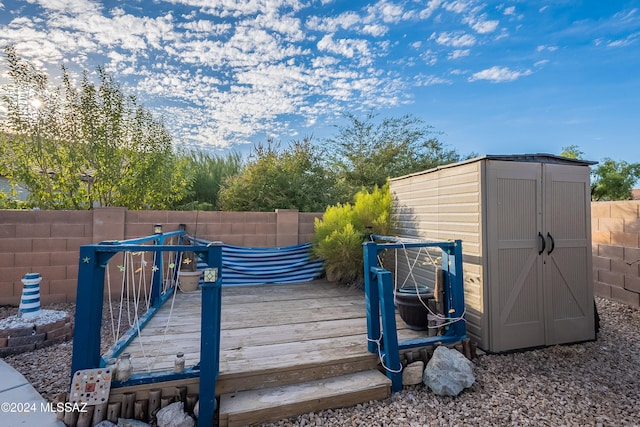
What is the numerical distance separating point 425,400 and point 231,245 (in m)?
3.68

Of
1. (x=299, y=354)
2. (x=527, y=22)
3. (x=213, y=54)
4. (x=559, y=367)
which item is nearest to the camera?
(x=299, y=354)

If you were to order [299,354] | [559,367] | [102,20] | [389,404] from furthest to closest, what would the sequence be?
[102,20]
[559,367]
[299,354]
[389,404]

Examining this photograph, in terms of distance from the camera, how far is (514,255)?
9.56 ft

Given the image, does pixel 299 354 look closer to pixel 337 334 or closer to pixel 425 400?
pixel 337 334

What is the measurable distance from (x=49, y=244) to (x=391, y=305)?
4.66m

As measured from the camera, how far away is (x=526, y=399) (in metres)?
2.16

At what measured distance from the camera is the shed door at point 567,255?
3057mm

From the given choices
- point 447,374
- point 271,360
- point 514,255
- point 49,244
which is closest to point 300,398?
point 271,360

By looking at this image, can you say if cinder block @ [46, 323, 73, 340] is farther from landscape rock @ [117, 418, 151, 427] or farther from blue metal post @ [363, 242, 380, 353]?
blue metal post @ [363, 242, 380, 353]

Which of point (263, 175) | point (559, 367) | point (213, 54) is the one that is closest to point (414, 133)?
point (263, 175)

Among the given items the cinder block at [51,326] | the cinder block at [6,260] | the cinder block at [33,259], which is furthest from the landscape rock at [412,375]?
the cinder block at [6,260]

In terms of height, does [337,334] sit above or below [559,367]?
above

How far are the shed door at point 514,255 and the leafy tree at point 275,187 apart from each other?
415cm

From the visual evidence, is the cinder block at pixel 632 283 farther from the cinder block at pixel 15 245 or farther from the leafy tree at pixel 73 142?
the cinder block at pixel 15 245
